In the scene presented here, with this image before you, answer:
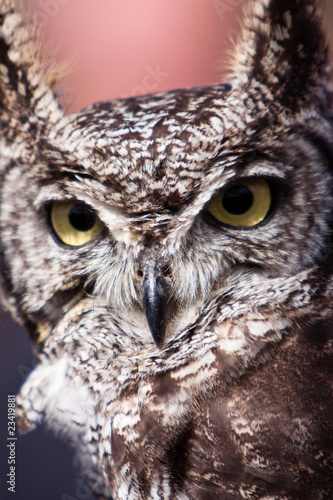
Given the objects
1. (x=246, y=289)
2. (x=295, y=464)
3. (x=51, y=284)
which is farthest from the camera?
(x=51, y=284)

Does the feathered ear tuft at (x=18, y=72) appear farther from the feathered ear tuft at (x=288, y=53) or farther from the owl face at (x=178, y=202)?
the feathered ear tuft at (x=288, y=53)

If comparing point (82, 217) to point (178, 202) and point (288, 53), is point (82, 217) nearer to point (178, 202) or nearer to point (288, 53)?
point (178, 202)

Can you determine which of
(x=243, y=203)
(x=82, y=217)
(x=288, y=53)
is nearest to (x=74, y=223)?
(x=82, y=217)

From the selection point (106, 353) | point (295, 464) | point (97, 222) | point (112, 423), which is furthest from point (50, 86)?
point (295, 464)

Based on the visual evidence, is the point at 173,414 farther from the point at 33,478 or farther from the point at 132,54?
the point at 132,54

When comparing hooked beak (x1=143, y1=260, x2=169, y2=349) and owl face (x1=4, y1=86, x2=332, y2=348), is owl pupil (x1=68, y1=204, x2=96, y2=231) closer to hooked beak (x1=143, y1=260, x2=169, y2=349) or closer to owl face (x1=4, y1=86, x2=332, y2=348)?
owl face (x1=4, y1=86, x2=332, y2=348)

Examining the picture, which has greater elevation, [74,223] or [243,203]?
[74,223]
